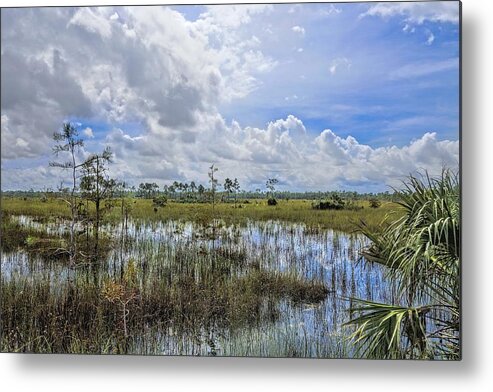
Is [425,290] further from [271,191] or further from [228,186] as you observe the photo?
[228,186]

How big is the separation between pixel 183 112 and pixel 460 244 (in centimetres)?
182

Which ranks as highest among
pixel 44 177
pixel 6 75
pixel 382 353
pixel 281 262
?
pixel 6 75

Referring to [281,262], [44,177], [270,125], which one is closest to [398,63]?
[270,125]

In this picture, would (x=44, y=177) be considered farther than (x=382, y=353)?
Yes

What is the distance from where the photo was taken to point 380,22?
12.7 ft

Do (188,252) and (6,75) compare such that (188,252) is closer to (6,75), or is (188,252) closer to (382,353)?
(382,353)

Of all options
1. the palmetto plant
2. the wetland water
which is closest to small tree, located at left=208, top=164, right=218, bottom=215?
the wetland water

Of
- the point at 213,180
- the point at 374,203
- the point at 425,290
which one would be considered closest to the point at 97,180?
the point at 213,180

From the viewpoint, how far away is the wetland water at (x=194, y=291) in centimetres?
393

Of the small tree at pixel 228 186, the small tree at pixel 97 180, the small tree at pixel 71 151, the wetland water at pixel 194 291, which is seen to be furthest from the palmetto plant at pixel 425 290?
the small tree at pixel 71 151

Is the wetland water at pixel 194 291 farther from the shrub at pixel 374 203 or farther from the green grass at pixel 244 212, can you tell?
the shrub at pixel 374 203

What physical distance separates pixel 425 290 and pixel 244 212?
1169mm

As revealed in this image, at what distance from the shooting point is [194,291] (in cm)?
402

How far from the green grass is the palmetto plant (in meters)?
Result: 0.20
